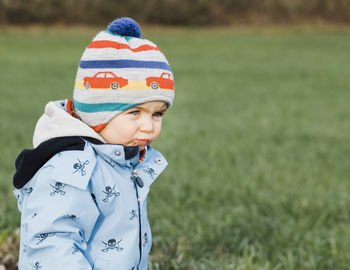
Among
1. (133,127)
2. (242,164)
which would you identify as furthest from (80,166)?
(242,164)

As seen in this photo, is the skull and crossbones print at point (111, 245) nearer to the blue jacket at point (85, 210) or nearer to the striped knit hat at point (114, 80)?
the blue jacket at point (85, 210)

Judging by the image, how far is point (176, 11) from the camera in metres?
37.0

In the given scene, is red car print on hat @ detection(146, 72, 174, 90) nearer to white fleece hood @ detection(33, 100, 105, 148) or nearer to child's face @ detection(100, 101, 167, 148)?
child's face @ detection(100, 101, 167, 148)

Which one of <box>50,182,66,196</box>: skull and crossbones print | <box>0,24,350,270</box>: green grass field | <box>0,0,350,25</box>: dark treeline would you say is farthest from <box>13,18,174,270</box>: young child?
<box>0,0,350,25</box>: dark treeline

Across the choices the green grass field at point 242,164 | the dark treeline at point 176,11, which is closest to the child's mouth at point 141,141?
the green grass field at point 242,164

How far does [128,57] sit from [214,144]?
486 centimetres

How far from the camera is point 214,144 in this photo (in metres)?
6.92

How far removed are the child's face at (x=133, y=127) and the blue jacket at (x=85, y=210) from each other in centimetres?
6

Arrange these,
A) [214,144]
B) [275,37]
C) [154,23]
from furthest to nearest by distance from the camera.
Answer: [154,23], [275,37], [214,144]

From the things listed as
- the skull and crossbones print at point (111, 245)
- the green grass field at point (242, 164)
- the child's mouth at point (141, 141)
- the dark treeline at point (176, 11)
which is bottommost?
the dark treeline at point (176, 11)

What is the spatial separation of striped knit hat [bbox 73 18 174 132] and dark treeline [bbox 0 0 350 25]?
33650mm

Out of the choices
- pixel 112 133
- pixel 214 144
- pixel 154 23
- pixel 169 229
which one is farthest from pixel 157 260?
pixel 154 23

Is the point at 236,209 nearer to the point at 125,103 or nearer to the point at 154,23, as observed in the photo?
the point at 125,103

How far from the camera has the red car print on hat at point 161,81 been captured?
2.14 metres
